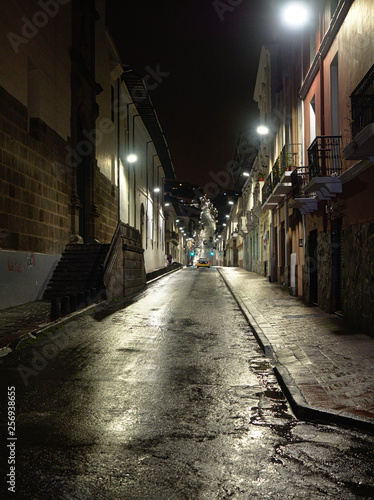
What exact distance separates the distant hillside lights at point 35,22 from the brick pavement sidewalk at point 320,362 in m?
10.7

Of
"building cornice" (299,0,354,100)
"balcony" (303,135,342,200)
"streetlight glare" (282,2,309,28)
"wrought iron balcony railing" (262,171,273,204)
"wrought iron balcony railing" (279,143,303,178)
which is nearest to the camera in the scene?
"building cornice" (299,0,354,100)

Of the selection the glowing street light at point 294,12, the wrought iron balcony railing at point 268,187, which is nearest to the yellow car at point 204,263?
the wrought iron balcony railing at point 268,187

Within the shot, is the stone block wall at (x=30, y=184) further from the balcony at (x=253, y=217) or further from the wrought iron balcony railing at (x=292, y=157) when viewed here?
the balcony at (x=253, y=217)

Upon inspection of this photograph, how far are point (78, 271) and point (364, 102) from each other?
11.5 m

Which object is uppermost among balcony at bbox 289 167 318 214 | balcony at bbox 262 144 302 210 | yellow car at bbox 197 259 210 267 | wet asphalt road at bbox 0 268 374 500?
balcony at bbox 262 144 302 210

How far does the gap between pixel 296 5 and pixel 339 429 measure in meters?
12.3

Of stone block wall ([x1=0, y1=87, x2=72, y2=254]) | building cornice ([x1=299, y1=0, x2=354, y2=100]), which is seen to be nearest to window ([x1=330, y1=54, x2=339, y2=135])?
building cornice ([x1=299, y1=0, x2=354, y2=100])

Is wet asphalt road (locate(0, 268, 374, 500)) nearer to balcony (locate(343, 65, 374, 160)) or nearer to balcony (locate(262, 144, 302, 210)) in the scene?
balcony (locate(343, 65, 374, 160))

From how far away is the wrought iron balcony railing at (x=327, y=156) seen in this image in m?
11.3

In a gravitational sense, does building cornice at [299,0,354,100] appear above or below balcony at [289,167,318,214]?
above

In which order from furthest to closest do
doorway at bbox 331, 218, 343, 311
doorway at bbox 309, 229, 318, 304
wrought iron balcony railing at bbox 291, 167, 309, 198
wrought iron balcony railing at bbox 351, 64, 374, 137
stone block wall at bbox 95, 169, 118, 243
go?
stone block wall at bbox 95, 169, 118, 243
wrought iron balcony railing at bbox 291, 167, 309, 198
doorway at bbox 309, 229, 318, 304
doorway at bbox 331, 218, 343, 311
wrought iron balcony railing at bbox 351, 64, 374, 137

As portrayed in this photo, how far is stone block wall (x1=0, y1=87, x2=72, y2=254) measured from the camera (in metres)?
12.9

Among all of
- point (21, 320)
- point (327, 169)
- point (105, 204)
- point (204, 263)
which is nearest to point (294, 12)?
point (327, 169)

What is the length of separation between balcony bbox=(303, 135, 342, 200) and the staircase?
24.6ft
